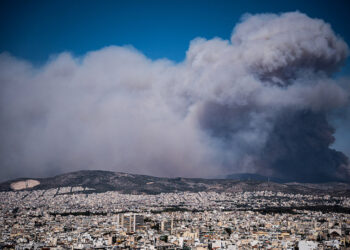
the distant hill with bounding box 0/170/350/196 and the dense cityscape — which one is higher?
the distant hill with bounding box 0/170/350/196

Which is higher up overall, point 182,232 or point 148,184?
point 148,184

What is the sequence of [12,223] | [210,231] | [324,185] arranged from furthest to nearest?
1. [324,185]
2. [12,223]
3. [210,231]

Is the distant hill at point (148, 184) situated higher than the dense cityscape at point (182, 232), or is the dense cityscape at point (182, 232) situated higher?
the distant hill at point (148, 184)

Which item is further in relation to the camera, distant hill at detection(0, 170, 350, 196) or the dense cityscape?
distant hill at detection(0, 170, 350, 196)

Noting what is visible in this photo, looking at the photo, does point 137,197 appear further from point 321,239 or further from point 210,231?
point 321,239

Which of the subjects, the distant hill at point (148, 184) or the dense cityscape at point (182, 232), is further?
the distant hill at point (148, 184)

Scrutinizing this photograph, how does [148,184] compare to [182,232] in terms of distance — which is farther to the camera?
[148,184]

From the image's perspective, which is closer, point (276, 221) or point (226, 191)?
point (276, 221)

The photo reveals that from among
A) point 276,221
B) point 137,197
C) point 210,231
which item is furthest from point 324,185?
point 210,231
